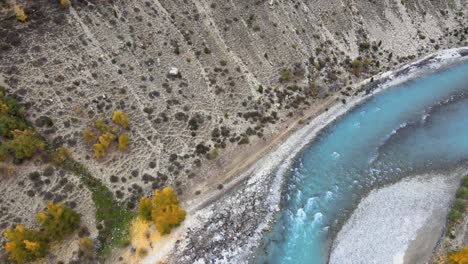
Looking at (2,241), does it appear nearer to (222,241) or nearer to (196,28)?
(222,241)

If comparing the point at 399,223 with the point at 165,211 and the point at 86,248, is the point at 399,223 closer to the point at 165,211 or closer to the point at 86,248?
the point at 165,211

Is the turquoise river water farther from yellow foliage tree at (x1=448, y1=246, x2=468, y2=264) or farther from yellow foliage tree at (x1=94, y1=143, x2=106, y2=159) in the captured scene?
yellow foliage tree at (x1=94, y1=143, x2=106, y2=159)

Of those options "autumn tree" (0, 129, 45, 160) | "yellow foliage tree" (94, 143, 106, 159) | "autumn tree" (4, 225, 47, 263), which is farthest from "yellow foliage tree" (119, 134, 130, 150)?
"autumn tree" (4, 225, 47, 263)

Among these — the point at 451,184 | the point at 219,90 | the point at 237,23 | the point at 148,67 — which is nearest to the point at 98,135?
the point at 148,67

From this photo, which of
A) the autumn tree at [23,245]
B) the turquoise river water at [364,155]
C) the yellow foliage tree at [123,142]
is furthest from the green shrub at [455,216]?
the autumn tree at [23,245]

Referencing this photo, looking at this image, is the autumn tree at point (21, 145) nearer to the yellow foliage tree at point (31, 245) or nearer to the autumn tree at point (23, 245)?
the autumn tree at point (23, 245)
